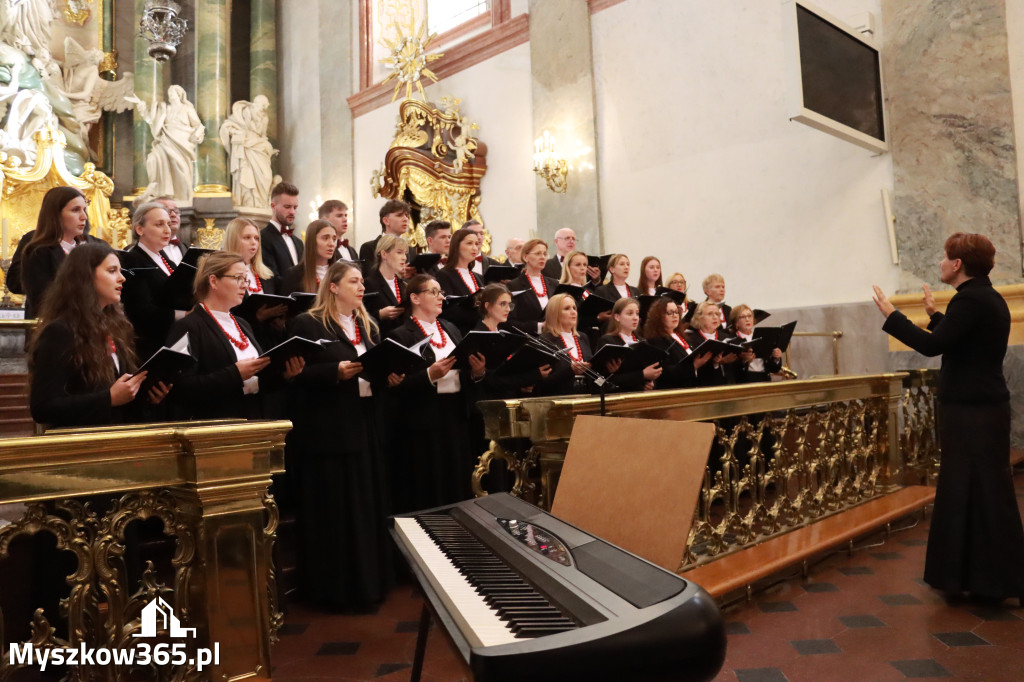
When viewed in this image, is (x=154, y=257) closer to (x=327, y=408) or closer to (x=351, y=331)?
(x=351, y=331)

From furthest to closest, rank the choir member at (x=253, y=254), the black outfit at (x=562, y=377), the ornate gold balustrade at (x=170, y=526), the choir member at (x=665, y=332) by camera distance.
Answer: the choir member at (x=665, y=332)
the black outfit at (x=562, y=377)
the choir member at (x=253, y=254)
the ornate gold balustrade at (x=170, y=526)

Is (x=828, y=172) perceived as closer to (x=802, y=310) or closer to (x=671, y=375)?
(x=802, y=310)

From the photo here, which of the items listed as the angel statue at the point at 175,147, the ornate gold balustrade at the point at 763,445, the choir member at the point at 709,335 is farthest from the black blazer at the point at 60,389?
the angel statue at the point at 175,147

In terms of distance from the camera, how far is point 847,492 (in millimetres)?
5199

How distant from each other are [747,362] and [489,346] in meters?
2.76

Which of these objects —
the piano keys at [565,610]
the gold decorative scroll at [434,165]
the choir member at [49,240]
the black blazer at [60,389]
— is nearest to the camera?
the piano keys at [565,610]

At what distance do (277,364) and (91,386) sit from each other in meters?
0.76

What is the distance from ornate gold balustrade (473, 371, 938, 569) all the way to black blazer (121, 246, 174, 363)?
2.07 metres

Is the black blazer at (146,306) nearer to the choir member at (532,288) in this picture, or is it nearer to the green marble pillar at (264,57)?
the choir member at (532,288)

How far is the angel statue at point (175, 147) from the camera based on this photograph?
42.5 feet

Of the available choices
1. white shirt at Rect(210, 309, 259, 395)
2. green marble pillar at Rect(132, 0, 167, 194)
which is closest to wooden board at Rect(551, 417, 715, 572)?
white shirt at Rect(210, 309, 259, 395)

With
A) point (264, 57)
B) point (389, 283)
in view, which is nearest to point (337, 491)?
point (389, 283)

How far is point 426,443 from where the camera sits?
4.34 meters

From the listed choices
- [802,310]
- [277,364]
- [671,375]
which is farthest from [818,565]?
[802,310]
